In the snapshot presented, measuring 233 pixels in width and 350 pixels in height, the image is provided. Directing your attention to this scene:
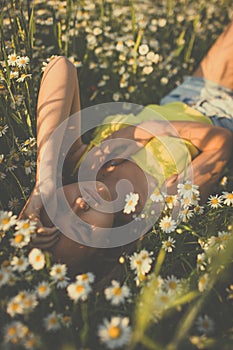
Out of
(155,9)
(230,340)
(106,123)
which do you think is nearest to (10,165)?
(106,123)

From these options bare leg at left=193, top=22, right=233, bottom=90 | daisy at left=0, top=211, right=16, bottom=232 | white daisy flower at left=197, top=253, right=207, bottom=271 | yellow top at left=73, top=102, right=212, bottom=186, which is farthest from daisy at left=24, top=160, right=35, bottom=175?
bare leg at left=193, top=22, right=233, bottom=90

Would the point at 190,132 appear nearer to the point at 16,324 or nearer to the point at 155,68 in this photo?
the point at 155,68

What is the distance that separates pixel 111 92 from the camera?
8.97ft

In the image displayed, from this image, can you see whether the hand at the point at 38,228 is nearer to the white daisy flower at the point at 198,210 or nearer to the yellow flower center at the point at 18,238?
the yellow flower center at the point at 18,238

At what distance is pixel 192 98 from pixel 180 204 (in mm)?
1084

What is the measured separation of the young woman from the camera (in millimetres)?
1679

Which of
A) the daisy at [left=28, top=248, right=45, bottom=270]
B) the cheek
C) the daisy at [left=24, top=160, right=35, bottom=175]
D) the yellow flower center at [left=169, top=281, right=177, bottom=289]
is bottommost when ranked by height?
the yellow flower center at [left=169, top=281, right=177, bottom=289]

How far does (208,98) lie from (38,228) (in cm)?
158

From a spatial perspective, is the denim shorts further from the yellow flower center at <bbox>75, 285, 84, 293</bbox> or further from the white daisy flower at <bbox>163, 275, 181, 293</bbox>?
the yellow flower center at <bbox>75, 285, 84, 293</bbox>

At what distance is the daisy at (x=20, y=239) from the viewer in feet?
4.50

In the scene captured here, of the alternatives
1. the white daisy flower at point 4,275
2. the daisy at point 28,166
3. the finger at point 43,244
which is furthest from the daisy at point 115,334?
the daisy at point 28,166

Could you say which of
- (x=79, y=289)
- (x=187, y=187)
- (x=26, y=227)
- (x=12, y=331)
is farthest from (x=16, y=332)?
(x=187, y=187)

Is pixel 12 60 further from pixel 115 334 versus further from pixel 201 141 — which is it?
pixel 115 334

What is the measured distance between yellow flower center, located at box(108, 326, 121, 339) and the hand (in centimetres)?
52
